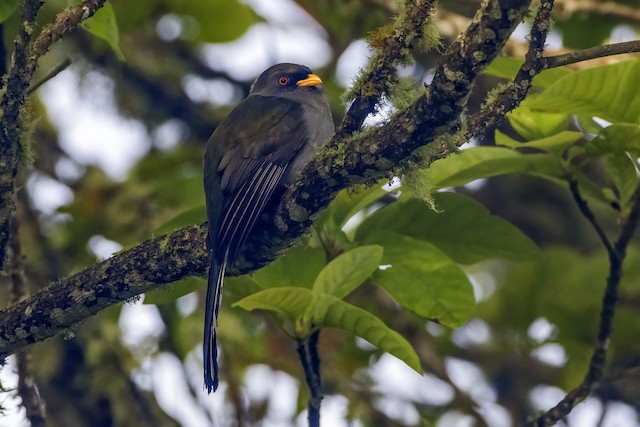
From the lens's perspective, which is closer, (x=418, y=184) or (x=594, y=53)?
(x=594, y=53)

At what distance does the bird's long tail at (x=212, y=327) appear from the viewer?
9.32 feet

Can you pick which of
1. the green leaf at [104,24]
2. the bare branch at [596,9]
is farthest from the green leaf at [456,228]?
the bare branch at [596,9]

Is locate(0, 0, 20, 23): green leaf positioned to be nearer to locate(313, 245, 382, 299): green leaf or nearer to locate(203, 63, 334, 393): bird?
locate(203, 63, 334, 393): bird

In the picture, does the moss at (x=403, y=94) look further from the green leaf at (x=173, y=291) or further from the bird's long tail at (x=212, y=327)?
the green leaf at (x=173, y=291)

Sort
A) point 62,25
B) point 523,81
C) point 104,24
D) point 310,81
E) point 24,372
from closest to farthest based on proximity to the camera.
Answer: point 523,81
point 62,25
point 104,24
point 24,372
point 310,81

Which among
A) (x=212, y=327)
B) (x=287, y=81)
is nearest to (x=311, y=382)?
(x=212, y=327)

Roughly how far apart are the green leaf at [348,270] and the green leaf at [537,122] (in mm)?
747

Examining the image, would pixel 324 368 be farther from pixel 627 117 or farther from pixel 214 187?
pixel 627 117

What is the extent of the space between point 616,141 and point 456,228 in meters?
0.59

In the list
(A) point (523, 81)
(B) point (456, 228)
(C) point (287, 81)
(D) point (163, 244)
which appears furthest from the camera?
(C) point (287, 81)

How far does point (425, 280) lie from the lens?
9.62ft

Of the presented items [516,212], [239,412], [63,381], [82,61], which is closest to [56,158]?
[82,61]

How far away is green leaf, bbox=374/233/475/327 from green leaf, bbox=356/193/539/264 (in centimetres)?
7

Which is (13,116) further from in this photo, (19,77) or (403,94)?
(403,94)
